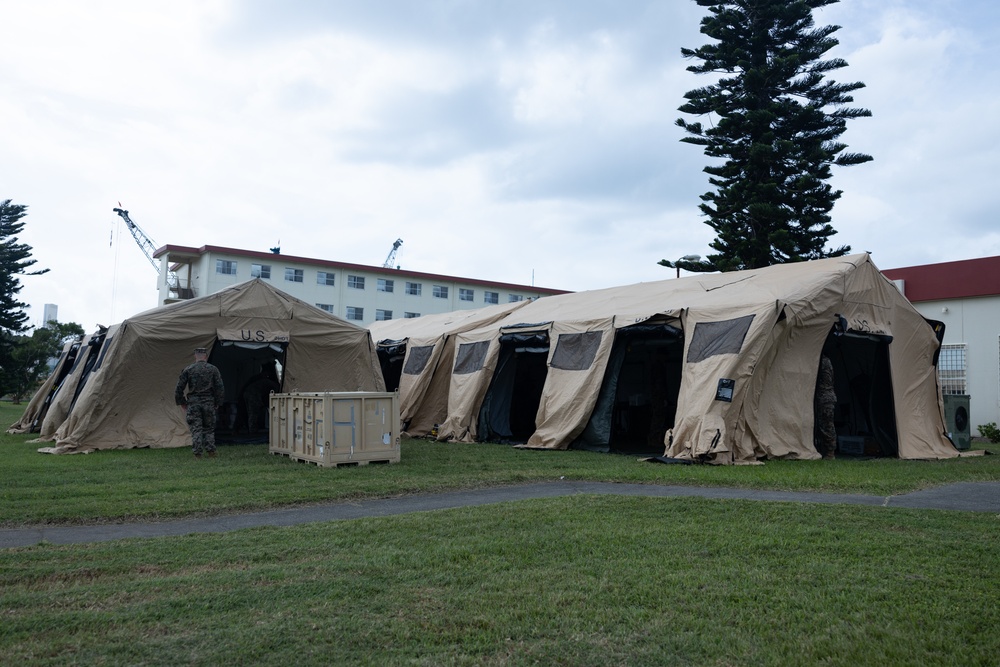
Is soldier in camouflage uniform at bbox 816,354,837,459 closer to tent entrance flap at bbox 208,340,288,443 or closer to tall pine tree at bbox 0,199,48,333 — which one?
tent entrance flap at bbox 208,340,288,443

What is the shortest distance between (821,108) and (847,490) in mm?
20916

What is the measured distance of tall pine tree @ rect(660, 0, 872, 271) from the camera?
25.3 metres

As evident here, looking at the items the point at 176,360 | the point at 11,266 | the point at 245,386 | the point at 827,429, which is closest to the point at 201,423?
the point at 176,360

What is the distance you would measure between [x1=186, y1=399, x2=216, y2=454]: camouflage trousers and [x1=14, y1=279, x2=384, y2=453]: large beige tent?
1.78 metres

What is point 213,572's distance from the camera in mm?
5004

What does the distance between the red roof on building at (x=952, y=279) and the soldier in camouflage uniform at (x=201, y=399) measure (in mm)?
17503

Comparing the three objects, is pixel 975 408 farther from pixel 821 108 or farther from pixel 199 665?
pixel 199 665

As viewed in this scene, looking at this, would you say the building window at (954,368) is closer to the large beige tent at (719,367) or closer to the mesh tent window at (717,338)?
the large beige tent at (719,367)

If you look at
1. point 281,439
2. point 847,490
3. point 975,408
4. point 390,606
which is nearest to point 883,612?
point 390,606

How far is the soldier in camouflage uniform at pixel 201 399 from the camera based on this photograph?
12281mm

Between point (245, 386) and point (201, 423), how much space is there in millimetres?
4738

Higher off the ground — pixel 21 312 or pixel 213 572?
pixel 21 312

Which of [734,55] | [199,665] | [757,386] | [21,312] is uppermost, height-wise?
[734,55]

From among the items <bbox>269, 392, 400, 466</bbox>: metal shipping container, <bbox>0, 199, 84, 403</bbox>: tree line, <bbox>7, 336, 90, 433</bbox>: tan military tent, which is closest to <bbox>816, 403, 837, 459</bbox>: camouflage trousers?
<bbox>269, 392, 400, 466</bbox>: metal shipping container
